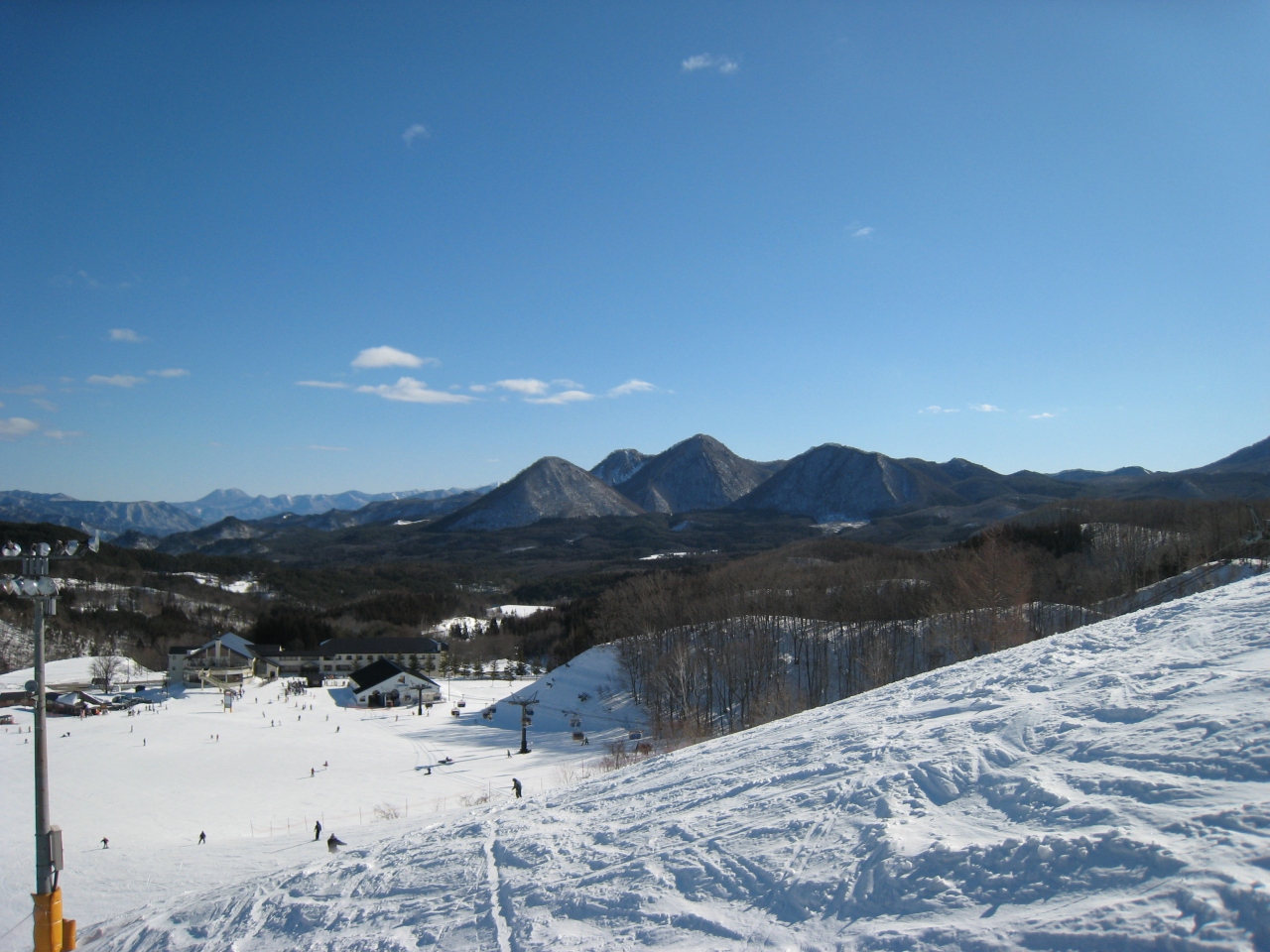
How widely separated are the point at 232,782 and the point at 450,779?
9066 mm

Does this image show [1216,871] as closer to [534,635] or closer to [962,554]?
[962,554]

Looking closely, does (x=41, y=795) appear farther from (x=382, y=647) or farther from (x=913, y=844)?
(x=382, y=647)

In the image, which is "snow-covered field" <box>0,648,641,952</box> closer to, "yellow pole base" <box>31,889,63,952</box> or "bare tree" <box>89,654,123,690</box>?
"yellow pole base" <box>31,889,63,952</box>

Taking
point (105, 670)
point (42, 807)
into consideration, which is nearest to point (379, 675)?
point (105, 670)

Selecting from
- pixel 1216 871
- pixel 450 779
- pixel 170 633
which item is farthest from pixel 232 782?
pixel 170 633

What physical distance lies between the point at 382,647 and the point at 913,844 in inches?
2851

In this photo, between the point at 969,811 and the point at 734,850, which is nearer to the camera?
the point at 969,811

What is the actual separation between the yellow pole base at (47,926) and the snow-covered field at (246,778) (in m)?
4.34

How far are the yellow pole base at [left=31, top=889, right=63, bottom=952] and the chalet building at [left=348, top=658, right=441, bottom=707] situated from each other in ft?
150

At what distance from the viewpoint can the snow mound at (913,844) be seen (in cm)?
462

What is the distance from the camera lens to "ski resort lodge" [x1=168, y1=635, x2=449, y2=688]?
63188 mm

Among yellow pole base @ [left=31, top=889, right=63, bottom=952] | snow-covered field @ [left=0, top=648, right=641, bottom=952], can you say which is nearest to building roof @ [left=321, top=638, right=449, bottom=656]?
snow-covered field @ [left=0, top=648, right=641, bottom=952]

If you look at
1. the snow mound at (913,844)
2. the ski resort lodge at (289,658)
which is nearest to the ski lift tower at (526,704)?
the ski resort lodge at (289,658)

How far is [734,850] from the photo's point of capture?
22.3 feet
